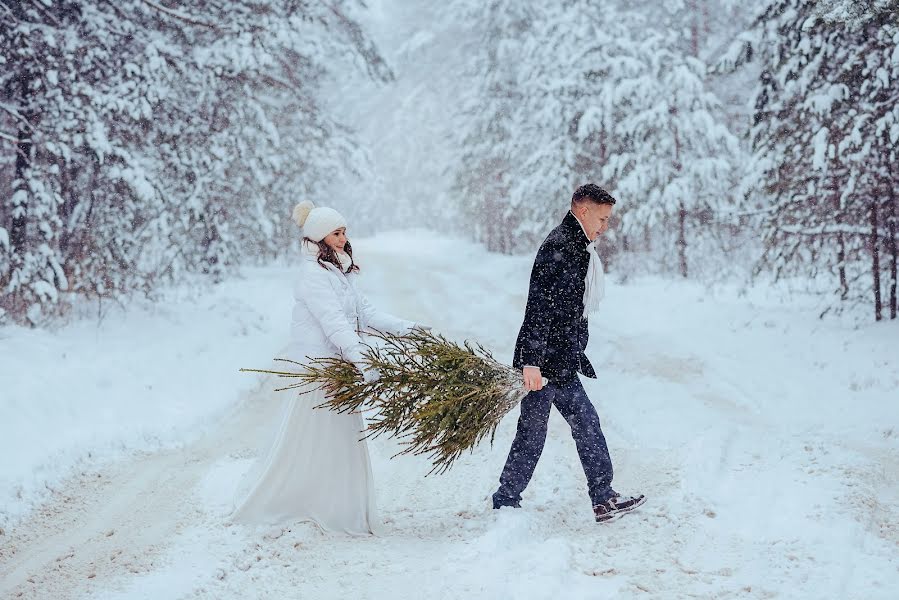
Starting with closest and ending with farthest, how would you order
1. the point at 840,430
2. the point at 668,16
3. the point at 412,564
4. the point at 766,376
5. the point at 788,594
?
the point at 788,594
the point at 412,564
the point at 840,430
the point at 766,376
the point at 668,16

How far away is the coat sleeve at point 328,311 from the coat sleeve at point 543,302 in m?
1.09

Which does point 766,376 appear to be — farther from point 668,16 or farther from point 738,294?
point 668,16

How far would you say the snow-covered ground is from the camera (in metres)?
3.62

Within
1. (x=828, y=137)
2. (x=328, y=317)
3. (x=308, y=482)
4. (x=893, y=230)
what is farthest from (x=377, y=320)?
(x=893, y=230)

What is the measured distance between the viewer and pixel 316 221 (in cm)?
424

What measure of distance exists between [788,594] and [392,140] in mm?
49714

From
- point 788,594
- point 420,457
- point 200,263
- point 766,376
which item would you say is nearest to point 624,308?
point 766,376

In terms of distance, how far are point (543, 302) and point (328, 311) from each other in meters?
1.39

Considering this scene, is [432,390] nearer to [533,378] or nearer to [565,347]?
[533,378]

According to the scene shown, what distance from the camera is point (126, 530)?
4.51 metres

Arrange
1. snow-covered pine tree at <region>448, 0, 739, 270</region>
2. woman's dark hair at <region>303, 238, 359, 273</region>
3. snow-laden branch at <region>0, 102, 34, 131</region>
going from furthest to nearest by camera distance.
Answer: snow-covered pine tree at <region>448, 0, 739, 270</region>
snow-laden branch at <region>0, 102, 34, 131</region>
woman's dark hair at <region>303, 238, 359, 273</region>

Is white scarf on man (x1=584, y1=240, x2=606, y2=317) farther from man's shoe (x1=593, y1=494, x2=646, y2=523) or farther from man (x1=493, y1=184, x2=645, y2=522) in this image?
man's shoe (x1=593, y1=494, x2=646, y2=523)

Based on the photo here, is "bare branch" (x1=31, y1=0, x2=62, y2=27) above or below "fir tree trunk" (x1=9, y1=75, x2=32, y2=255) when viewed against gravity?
above

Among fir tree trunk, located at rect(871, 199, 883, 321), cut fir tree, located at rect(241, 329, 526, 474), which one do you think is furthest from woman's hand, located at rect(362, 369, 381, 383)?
fir tree trunk, located at rect(871, 199, 883, 321)
